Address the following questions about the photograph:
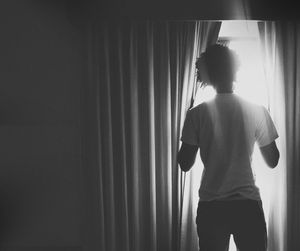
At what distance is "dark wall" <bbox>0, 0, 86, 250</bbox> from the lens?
2193 millimetres

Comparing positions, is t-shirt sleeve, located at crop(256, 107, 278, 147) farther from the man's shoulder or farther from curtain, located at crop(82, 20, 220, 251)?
curtain, located at crop(82, 20, 220, 251)

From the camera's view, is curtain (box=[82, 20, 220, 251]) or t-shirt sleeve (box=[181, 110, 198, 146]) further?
curtain (box=[82, 20, 220, 251])

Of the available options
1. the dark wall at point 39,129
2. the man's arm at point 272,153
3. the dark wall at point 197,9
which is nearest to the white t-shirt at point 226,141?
the man's arm at point 272,153

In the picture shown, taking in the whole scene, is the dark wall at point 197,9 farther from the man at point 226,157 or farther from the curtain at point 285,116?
the man at point 226,157

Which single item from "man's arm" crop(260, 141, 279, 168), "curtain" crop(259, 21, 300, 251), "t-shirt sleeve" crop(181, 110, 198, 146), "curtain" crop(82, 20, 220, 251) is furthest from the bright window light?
"t-shirt sleeve" crop(181, 110, 198, 146)

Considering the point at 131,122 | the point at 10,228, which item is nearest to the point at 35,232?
the point at 10,228

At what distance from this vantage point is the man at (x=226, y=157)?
145cm

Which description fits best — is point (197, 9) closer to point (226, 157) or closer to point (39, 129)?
point (226, 157)

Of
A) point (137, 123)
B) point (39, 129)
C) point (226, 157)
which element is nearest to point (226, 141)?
point (226, 157)

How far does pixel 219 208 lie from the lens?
4.76ft

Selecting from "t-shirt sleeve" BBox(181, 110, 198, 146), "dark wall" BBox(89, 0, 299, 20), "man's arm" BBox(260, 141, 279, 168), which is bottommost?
"man's arm" BBox(260, 141, 279, 168)

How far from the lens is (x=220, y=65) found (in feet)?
5.31

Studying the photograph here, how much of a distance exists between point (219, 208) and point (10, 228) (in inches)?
57.1

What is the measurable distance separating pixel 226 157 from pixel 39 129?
1252 mm
